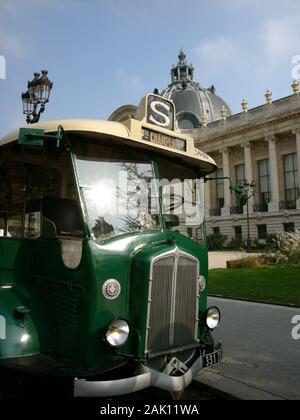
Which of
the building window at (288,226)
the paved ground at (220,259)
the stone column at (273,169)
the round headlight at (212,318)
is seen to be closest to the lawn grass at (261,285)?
the paved ground at (220,259)

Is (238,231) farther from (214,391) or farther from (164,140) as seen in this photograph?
(164,140)

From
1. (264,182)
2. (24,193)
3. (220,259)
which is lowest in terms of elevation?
(220,259)

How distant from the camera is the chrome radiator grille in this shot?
171 inches

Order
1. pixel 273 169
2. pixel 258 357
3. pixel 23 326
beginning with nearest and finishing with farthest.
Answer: pixel 23 326, pixel 258 357, pixel 273 169

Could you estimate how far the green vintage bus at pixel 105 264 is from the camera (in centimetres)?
412

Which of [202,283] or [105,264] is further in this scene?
[202,283]

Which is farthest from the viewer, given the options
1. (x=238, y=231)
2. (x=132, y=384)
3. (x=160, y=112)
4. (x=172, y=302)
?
(x=238, y=231)

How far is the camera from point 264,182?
56219 millimetres

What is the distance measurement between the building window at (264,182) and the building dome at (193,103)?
17.3m

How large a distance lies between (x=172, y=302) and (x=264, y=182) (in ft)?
178

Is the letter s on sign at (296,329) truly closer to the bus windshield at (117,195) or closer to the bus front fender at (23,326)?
the bus windshield at (117,195)

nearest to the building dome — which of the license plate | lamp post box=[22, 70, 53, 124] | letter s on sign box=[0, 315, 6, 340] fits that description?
lamp post box=[22, 70, 53, 124]

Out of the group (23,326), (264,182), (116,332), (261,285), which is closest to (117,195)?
(116,332)
